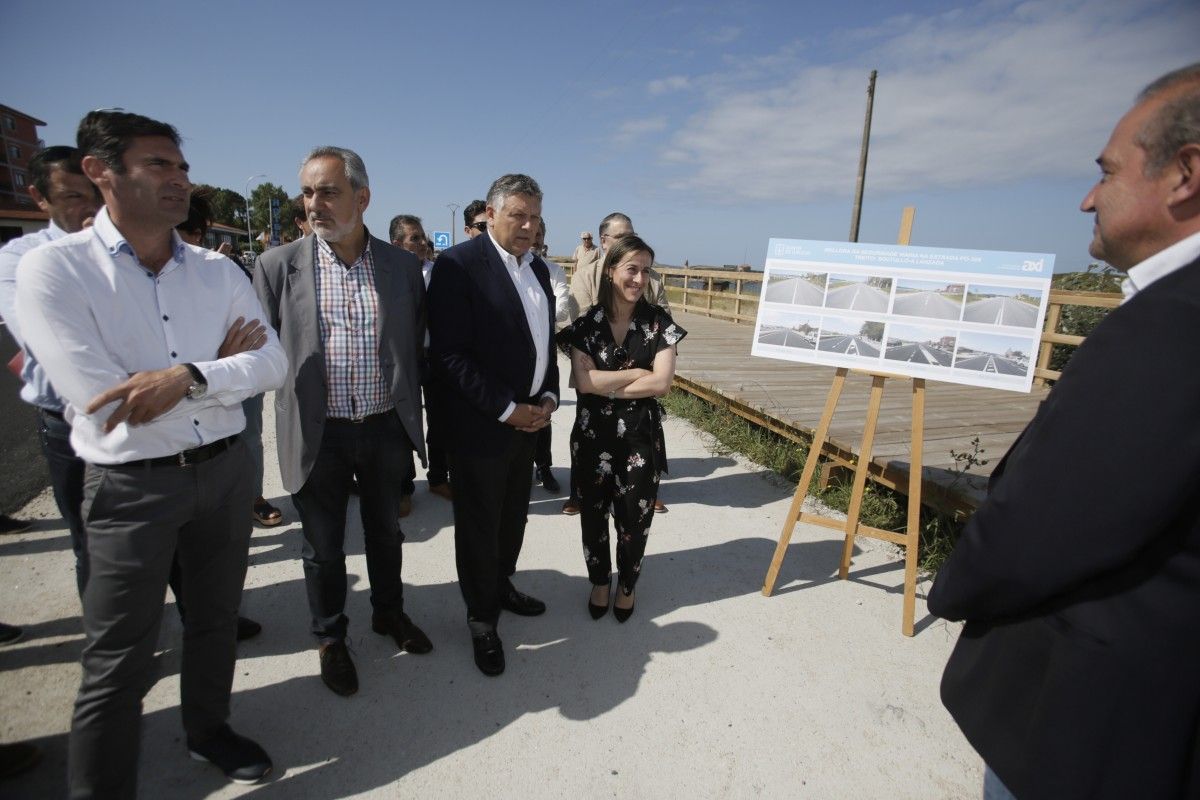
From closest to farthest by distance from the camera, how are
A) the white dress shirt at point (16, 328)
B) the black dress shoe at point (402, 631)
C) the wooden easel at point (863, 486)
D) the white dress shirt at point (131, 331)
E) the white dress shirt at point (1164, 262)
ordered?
1. the white dress shirt at point (1164, 262)
2. the white dress shirt at point (131, 331)
3. the white dress shirt at point (16, 328)
4. the black dress shoe at point (402, 631)
5. the wooden easel at point (863, 486)

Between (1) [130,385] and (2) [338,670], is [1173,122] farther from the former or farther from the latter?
(2) [338,670]

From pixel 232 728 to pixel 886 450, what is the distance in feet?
13.3

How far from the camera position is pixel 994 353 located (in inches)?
105

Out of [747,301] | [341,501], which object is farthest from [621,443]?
[747,301]

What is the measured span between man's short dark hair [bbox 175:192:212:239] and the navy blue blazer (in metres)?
1.75

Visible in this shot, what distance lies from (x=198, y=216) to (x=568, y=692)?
3143mm

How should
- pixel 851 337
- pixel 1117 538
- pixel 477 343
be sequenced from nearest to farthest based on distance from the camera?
1. pixel 1117 538
2. pixel 477 343
3. pixel 851 337

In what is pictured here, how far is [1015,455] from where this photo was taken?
1.13m

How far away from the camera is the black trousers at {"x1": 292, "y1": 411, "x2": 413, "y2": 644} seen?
7.41 ft

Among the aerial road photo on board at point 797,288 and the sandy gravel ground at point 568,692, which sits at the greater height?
the aerial road photo on board at point 797,288

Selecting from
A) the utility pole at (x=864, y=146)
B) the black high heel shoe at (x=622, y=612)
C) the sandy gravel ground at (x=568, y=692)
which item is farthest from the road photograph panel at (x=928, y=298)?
the utility pole at (x=864, y=146)

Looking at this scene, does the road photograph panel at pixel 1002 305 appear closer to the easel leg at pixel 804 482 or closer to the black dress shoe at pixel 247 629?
the easel leg at pixel 804 482

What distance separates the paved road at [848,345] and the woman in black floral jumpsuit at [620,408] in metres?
0.84

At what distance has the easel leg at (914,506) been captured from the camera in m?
2.82
